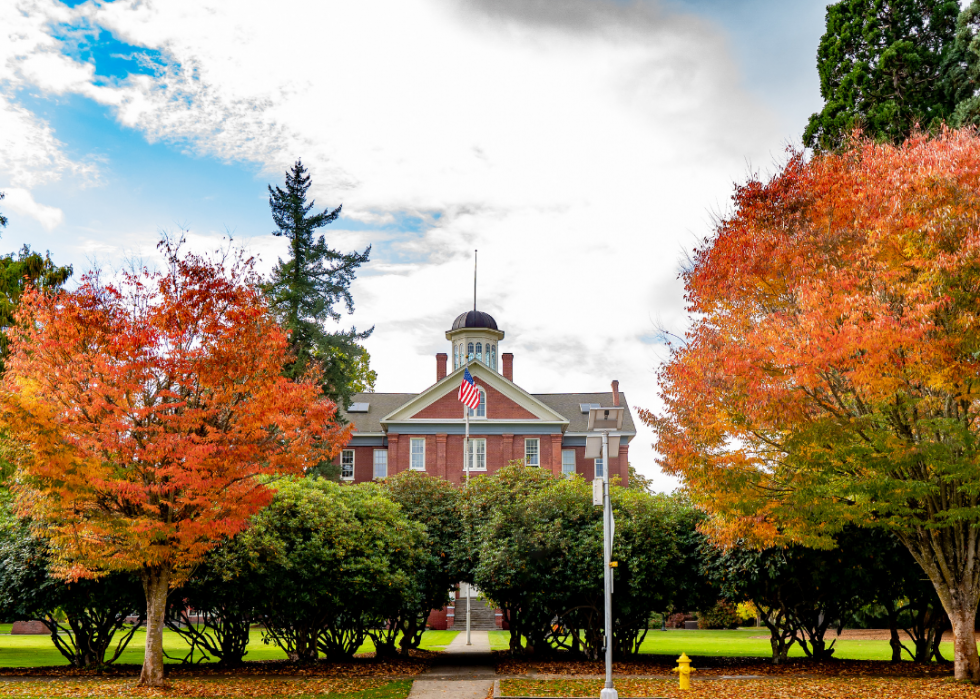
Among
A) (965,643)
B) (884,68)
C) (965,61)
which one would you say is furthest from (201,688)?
(965,61)

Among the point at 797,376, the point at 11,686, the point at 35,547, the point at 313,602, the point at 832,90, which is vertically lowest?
the point at 11,686

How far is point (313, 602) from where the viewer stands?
61.4ft

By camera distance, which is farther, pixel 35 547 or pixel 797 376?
pixel 35 547

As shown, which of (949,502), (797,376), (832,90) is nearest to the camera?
(797,376)

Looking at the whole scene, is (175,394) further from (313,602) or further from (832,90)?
(832,90)

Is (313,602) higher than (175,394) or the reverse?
the reverse

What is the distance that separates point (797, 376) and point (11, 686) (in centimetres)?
1674

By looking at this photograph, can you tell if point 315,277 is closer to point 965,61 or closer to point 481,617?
point 481,617

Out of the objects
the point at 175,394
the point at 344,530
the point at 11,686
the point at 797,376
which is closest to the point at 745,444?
the point at 797,376

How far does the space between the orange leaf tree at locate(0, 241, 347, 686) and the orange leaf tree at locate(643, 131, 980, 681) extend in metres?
8.26

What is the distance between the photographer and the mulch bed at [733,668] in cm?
1786

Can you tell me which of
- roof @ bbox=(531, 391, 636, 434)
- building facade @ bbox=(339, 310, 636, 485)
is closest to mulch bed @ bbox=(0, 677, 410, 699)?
building facade @ bbox=(339, 310, 636, 485)

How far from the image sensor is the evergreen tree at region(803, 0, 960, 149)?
25.3 m

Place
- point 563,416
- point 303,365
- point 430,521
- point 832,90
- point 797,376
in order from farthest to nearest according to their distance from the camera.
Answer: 1. point 563,416
2. point 303,365
3. point 832,90
4. point 430,521
5. point 797,376
